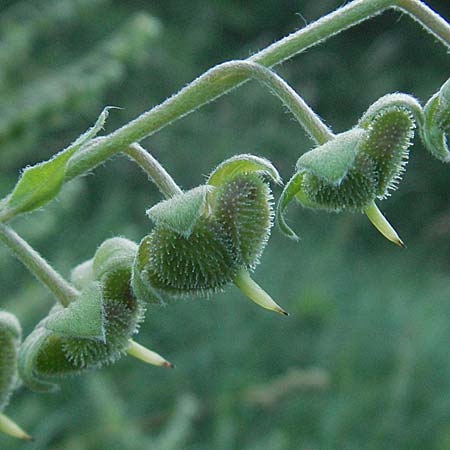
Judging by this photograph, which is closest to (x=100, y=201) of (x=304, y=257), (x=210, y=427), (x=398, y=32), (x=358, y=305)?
(x=304, y=257)

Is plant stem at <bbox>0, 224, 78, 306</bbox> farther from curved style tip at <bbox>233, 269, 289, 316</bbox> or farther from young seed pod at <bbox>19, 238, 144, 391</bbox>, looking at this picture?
curved style tip at <bbox>233, 269, 289, 316</bbox>

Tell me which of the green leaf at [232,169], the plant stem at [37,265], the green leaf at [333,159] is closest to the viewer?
the green leaf at [333,159]

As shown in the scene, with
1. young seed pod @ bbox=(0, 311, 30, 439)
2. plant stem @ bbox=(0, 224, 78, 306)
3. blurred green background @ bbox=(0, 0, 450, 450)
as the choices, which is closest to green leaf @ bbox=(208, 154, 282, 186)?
plant stem @ bbox=(0, 224, 78, 306)

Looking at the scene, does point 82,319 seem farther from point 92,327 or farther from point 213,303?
point 213,303

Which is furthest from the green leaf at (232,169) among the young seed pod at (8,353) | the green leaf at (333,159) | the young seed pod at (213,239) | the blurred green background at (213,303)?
the blurred green background at (213,303)

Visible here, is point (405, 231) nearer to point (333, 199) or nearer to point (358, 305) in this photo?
point (358, 305)

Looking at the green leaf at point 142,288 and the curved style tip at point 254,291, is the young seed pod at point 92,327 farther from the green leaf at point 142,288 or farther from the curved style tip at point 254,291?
the curved style tip at point 254,291

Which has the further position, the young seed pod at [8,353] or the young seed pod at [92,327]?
the young seed pod at [8,353]
